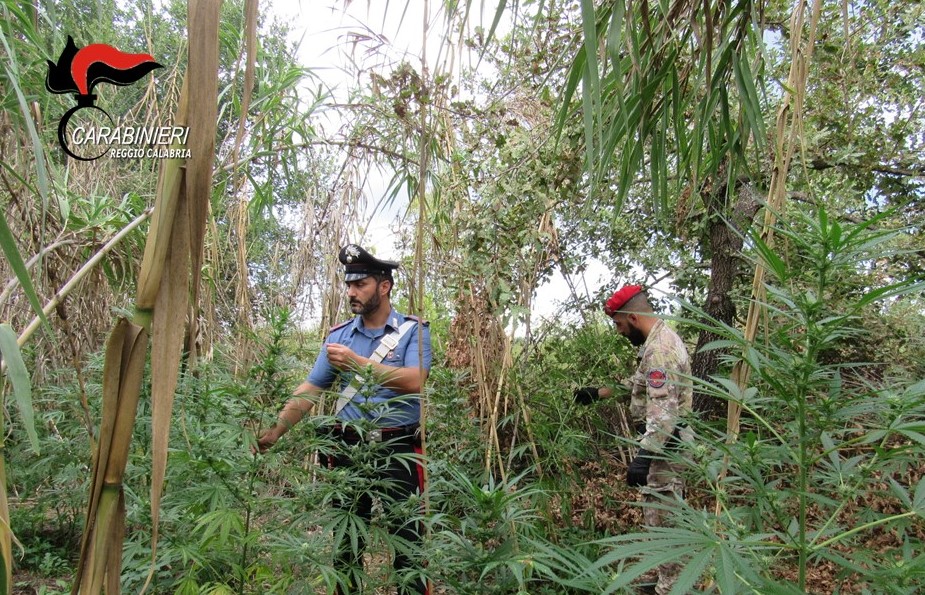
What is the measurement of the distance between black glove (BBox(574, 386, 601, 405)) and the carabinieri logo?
254 centimetres

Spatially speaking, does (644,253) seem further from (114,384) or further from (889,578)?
(114,384)

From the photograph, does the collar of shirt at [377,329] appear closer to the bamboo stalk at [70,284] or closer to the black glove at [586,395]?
the black glove at [586,395]

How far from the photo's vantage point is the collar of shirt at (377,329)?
2.88 metres

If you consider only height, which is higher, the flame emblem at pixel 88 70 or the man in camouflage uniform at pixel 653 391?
the flame emblem at pixel 88 70

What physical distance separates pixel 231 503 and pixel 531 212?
6.31 ft

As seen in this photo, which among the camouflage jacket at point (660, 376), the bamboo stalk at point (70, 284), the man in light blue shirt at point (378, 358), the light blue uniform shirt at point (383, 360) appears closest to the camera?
the bamboo stalk at point (70, 284)

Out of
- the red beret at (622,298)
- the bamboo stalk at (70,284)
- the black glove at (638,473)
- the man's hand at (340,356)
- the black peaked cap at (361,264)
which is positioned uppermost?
the black peaked cap at (361,264)

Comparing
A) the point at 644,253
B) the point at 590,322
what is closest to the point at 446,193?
the point at 590,322

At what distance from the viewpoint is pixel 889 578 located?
1.00 m

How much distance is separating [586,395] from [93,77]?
2.87m

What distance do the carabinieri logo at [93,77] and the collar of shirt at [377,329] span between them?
3.79 ft

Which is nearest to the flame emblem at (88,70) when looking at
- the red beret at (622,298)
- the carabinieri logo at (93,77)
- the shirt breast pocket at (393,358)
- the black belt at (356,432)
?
the carabinieri logo at (93,77)

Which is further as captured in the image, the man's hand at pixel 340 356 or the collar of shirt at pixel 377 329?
the collar of shirt at pixel 377 329

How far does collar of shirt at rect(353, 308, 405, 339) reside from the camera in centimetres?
288
